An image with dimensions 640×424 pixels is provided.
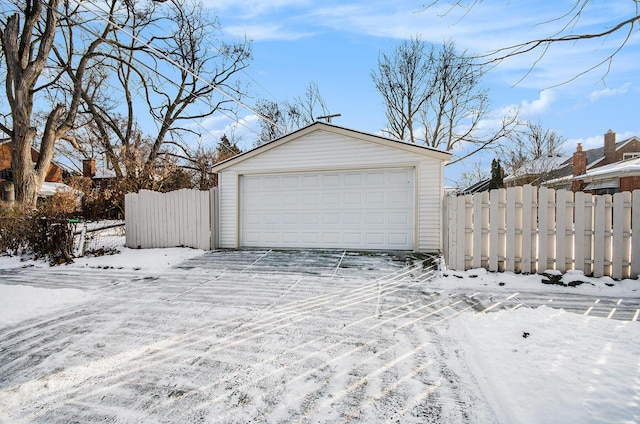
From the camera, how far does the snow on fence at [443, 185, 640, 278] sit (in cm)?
495

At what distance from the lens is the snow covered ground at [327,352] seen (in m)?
2.08

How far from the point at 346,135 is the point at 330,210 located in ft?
6.30

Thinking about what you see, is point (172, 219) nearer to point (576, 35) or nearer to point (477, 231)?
point (477, 231)

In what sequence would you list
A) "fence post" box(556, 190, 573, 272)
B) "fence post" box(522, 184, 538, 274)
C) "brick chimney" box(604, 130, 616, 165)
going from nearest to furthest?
"fence post" box(556, 190, 573, 272)
"fence post" box(522, 184, 538, 274)
"brick chimney" box(604, 130, 616, 165)

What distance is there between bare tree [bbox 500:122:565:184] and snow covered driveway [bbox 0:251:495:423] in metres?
18.9

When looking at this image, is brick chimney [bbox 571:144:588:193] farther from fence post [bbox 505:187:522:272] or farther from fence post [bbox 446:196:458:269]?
fence post [bbox 446:196:458:269]

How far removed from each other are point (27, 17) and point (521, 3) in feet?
53.0

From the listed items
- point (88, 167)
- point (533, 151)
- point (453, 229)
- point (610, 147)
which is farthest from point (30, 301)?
point (610, 147)

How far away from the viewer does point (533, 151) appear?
2462 centimetres

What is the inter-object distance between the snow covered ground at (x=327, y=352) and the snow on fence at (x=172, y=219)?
3536 mm

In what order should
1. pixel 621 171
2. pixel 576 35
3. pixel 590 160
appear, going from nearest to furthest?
pixel 576 35
pixel 621 171
pixel 590 160

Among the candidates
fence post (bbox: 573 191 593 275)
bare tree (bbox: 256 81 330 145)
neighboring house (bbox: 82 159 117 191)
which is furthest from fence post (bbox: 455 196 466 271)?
neighboring house (bbox: 82 159 117 191)

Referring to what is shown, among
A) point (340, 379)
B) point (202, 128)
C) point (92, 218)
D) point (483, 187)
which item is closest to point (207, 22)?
point (202, 128)

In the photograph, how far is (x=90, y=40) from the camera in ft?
52.2
